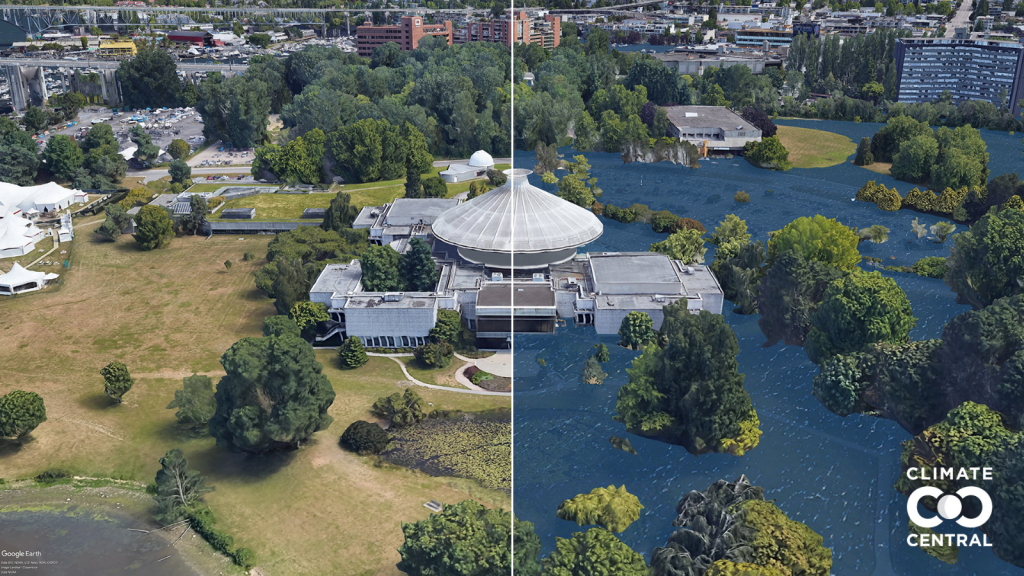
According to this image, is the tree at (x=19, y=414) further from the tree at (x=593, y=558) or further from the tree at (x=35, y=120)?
the tree at (x=35, y=120)

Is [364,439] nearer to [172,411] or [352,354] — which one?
[352,354]

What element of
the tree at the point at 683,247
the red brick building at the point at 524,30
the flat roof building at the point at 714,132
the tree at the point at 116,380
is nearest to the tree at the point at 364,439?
the tree at the point at 116,380

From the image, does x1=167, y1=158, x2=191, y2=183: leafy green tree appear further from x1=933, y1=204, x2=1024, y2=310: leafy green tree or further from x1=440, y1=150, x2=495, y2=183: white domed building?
x1=933, y1=204, x2=1024, y2=310: leafy green tree

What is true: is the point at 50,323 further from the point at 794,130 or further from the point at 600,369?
the point at 794,130

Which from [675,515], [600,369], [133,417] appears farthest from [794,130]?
[133,417]

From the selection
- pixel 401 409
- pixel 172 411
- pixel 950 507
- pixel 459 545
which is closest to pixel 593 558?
pixel 459 545

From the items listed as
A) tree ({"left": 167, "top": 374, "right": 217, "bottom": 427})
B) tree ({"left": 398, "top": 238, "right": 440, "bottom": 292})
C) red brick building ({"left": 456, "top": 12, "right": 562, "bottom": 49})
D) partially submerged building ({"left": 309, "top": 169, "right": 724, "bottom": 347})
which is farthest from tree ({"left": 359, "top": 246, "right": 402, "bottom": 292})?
red brick building ({"left": 456, "top": 12, "right": 562, "bottom": 49})
